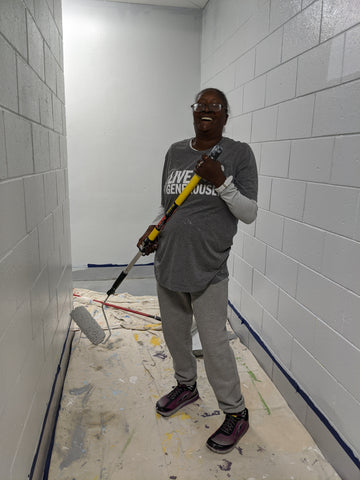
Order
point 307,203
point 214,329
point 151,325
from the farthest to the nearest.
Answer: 1. point 151,325
2. point 307,203
3. point 214,329

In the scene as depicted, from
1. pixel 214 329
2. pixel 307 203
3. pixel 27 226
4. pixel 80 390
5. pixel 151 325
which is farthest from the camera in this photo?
pixel 151 325

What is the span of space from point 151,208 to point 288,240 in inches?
73.3

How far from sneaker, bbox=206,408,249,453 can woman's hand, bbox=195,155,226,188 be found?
963mm

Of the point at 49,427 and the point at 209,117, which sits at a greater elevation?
the point at 209,117

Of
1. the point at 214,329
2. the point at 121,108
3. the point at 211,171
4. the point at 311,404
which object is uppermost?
the point at 121,108

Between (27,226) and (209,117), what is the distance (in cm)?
77

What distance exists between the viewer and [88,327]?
2.08 meters

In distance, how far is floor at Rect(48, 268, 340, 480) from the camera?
137 cm

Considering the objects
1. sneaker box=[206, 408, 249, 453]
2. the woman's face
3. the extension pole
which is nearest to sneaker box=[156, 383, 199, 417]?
sneaker box=[206, 408, 249, 453]

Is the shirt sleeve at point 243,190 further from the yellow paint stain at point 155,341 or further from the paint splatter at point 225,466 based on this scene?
the yellow paint stain at point 155,341

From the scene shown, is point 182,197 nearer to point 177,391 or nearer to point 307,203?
point 307,203

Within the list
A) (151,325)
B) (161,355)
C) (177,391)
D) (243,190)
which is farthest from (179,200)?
(151,325)

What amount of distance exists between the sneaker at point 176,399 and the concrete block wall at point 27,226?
51 centimetres

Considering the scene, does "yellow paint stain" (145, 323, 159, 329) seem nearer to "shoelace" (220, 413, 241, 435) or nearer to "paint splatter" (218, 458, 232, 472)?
"shoelace" (220, 413, 241, 435)
